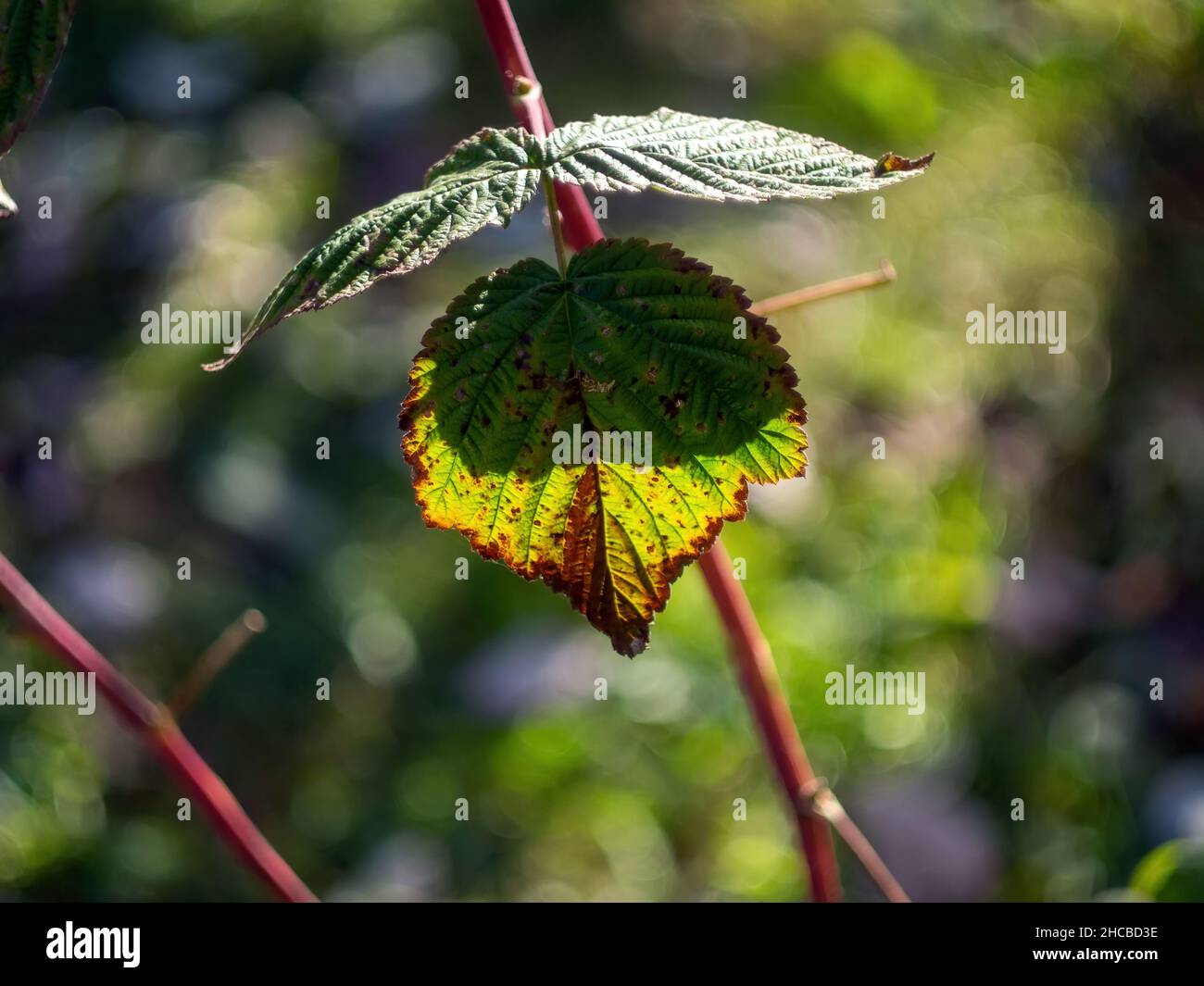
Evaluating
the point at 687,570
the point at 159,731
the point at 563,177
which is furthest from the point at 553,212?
the point at 687,570

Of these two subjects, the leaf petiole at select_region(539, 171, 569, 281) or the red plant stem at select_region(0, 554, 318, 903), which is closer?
the leaf petiole at select_region(539, 171, 569, 281)

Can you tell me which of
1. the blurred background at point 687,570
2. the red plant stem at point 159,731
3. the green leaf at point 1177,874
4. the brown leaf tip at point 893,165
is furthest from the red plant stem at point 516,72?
the blurred background at point 687,570

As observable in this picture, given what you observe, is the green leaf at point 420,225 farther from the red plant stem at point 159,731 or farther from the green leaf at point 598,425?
the red plant stem at point 159,731

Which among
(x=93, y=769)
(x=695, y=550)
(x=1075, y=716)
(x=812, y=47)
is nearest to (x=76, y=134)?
(x=93, y=769)

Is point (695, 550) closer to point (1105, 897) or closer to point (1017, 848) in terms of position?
point (1105, 897)

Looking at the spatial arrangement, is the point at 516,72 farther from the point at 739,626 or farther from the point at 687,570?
the point at 687,570

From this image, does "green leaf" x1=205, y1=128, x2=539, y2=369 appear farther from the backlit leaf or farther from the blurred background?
the blurred background

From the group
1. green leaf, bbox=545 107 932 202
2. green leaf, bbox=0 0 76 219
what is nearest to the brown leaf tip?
green leaf, bbox=545 107 932 202
